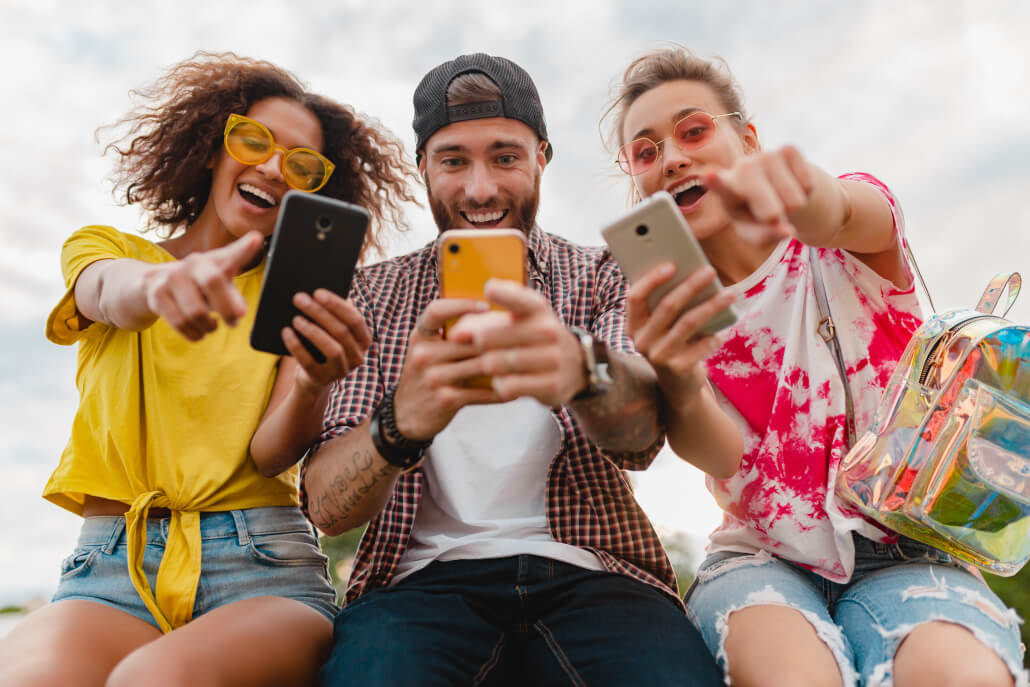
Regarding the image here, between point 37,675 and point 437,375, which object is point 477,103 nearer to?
point 437,375

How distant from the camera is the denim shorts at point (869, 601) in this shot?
2.12 metres

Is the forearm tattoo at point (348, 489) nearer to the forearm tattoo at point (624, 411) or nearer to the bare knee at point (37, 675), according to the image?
the forearm tattoo at point (624, 411)

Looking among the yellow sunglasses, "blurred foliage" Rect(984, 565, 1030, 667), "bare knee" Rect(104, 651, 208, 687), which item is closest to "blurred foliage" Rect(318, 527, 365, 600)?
the yellow sunglasses

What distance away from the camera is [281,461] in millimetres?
2402

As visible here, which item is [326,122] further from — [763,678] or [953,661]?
[953,661]

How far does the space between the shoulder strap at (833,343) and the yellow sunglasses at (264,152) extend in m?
1.99

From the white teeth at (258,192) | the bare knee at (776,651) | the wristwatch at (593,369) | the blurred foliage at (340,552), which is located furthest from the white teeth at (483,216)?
the blurred foliage at (340,552)

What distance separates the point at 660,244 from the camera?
168cm

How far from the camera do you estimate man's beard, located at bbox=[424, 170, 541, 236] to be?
2.73 m

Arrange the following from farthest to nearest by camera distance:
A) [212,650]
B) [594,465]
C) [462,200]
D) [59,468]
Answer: [462,200] → [59,468] → [594,465] → [212,650]

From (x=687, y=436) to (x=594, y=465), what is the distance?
35 centimetres

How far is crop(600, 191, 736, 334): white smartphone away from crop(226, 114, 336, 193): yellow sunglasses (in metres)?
1.68

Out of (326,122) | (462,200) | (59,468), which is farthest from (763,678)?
(326,122)

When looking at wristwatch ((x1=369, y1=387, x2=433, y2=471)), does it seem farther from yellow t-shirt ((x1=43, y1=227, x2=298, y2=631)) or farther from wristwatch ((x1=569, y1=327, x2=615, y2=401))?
yellow t-shirt ((x1=43, y1=227, x2=298, y2=631))
